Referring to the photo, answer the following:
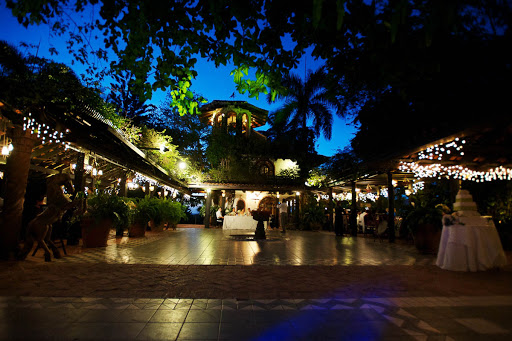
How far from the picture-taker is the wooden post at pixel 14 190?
5887 millimetres

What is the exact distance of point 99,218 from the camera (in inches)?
303

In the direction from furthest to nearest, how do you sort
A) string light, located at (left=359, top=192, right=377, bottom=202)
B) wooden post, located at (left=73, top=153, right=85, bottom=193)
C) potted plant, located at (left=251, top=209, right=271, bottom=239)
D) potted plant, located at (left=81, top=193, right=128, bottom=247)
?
string light, located at (left=359, top=192, right=377, bottom=202) → potted plant, located at (left=251, top=209, right=271, bottom=239) → wooden post, located at (left=73, top=153, right=85, bottom=193) → potted plant, located at (left=81, top=193, right=128, bottom=247)

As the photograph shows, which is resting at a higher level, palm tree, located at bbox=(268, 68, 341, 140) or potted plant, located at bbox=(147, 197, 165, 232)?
palm tree, located at bbox=(268, 68, 341, 140)

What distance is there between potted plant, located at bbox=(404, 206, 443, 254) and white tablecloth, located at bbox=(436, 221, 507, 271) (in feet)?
7.39

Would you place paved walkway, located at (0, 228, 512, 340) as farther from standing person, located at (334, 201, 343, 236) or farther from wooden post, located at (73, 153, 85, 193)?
standing person, located at (334, 201, 343, 236)

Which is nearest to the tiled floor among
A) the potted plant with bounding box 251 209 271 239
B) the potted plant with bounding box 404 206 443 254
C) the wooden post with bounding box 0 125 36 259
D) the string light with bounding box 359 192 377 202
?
the wooden post with bounding box 0 125 36 259

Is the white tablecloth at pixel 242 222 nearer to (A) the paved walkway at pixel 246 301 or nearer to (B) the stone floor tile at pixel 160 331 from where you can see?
(A) the paved walkway at pixel 246 301

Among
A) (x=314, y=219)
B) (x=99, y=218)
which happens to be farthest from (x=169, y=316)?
(x=314, y=219)

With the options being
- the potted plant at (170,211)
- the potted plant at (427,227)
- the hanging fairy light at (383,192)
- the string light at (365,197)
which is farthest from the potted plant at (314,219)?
the potted plant at (427,227)

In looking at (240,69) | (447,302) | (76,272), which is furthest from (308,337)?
(76,272)

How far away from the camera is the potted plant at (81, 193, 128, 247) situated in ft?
25.3

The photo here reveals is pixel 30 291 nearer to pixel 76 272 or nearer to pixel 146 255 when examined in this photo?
pixel 76 272

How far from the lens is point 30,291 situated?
368 centimetres

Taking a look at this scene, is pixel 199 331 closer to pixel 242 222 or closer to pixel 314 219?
pixel 242 222
